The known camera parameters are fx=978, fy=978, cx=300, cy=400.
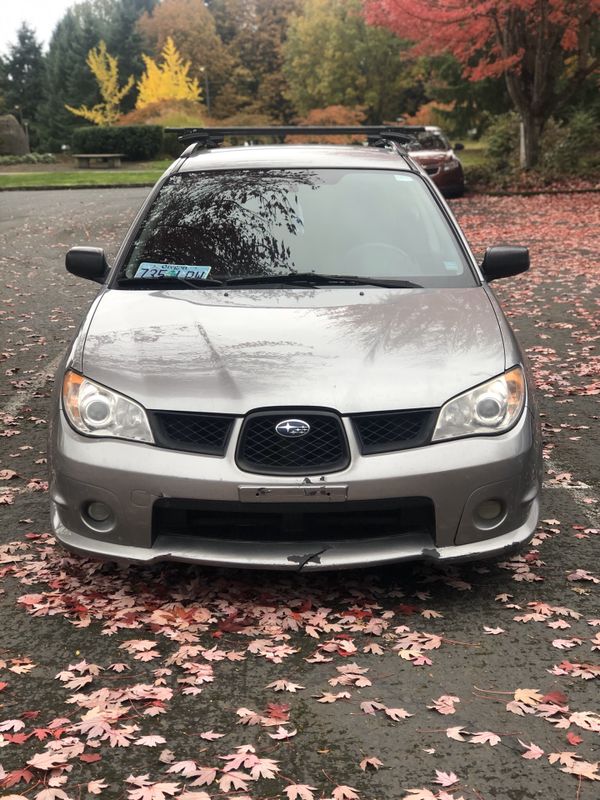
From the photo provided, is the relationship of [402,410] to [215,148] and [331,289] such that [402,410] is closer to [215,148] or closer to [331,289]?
[331,289]

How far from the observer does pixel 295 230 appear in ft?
16.2

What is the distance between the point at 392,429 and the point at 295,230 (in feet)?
5.62

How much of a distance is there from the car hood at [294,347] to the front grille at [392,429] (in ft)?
0.13

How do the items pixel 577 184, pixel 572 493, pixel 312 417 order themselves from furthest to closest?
pixel 577 184, pixel 572 493, pixel 312 417

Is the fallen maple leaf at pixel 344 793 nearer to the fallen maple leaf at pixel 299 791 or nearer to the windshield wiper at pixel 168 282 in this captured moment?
the fallen maple leaf at pixel 299 791

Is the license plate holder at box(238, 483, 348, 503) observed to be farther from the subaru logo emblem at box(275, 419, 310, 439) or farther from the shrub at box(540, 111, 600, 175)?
the shrub at box(540, 111, 600, 175)

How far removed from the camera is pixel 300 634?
3604mm

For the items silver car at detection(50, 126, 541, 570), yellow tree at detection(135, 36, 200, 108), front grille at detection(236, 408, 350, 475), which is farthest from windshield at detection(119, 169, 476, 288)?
yellow tree at detection(135, 36, 200, 108)

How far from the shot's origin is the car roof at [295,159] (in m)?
5.38

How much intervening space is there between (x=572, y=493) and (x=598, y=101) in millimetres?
29817

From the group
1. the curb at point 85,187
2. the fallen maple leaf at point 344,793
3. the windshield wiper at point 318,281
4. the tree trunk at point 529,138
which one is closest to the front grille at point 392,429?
the windshield wiper at point 318,281

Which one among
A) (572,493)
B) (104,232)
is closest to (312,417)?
(572,493)

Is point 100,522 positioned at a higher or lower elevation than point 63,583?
higher

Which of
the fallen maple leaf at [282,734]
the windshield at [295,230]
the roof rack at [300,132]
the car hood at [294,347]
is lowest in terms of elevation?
the fallen maple leaf at [282,734]
